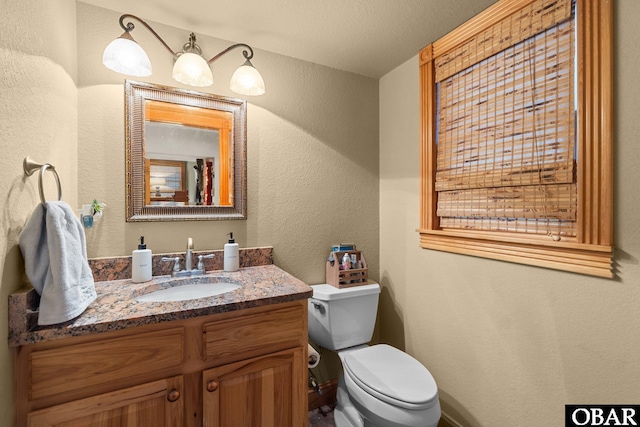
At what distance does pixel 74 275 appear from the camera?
93 cm

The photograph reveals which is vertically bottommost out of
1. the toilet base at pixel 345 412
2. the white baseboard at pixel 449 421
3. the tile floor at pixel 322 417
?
the tile floor at pixel 322 417

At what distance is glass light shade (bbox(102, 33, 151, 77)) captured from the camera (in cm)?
121

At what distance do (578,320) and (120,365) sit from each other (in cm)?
167

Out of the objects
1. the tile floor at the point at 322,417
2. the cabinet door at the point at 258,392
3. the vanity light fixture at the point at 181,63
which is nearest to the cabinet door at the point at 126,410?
the cabinet door at the point at 258,392

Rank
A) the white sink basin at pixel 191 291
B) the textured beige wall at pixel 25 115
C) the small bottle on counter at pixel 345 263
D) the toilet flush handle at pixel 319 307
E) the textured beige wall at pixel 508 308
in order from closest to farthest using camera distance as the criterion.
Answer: the textured beige wall at pixel 25 115
the textured beige wall at pixel 508 308
the white sink basin at pixel 191 291
the toilet flush handle at pixel 319 307
the small bottle on counter at pixel 345 263

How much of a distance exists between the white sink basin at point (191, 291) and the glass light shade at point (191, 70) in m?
1.01

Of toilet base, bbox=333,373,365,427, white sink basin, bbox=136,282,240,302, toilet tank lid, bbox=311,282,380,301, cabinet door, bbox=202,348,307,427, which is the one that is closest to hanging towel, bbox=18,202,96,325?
white sink basin, bbox=136,282,240,302

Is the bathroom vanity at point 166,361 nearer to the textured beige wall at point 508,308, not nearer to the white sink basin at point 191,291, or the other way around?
the white sink basin at point 191,291

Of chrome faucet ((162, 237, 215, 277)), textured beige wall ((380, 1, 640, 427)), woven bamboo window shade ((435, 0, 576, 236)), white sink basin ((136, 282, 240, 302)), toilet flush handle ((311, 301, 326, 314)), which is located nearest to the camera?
textured beige wall ((380, 1, 640, 427))

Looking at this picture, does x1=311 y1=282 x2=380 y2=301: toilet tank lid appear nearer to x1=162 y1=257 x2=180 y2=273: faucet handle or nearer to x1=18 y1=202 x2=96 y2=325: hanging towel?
x1=162 y1=257 x2=180 y2=273: faucet handle

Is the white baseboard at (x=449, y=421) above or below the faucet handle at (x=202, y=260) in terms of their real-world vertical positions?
below

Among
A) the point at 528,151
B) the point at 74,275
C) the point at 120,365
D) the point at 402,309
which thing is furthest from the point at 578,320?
the point at 74,275

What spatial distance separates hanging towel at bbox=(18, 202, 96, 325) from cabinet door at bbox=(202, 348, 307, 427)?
505mm

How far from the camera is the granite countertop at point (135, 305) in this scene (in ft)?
2.77
